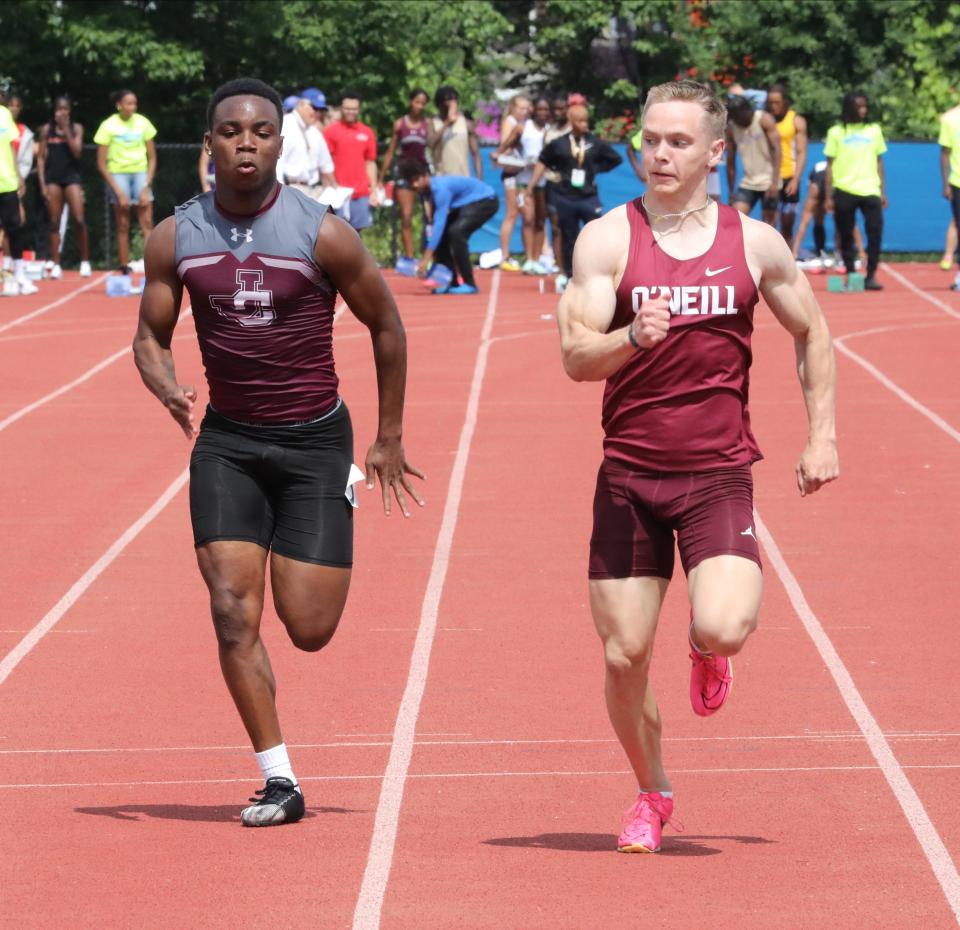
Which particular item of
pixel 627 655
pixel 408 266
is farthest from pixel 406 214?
pixel 627 655

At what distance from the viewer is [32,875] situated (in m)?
5.33

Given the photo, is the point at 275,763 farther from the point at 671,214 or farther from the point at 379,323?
the point at 671,214

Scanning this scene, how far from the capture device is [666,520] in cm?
536

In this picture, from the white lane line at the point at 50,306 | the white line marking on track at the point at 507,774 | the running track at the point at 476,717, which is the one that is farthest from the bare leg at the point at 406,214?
the white line marking on track at the point at 507,774

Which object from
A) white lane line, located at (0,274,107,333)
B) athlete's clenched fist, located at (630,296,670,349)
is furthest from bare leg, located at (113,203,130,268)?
athlete's clenched fist, located at (630,296,670,349)

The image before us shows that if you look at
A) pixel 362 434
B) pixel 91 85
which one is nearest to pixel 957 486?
pixel 362 434

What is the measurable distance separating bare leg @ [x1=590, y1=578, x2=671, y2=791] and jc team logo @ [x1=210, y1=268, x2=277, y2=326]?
3.95 feet

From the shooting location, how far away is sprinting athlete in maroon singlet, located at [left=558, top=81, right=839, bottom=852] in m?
5.26

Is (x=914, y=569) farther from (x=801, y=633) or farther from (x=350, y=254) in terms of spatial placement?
(x=350, y=254)

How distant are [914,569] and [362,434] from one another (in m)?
4.79

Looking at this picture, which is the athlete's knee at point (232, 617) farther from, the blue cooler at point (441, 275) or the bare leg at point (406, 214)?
the bare leg at point (406, 214)

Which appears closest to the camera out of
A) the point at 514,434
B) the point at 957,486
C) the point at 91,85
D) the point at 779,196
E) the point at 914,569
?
the point at 914,569

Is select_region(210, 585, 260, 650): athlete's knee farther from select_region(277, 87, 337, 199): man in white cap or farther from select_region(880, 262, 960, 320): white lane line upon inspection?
select_region(880, 262, 960, 320): white lane line

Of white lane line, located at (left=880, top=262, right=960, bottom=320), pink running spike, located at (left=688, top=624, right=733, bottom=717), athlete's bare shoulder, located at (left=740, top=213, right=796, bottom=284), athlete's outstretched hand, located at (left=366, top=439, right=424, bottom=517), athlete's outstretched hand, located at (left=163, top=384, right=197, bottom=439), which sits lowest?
white lane line, located at (left=880, top=262, right=960, bottom=320)
